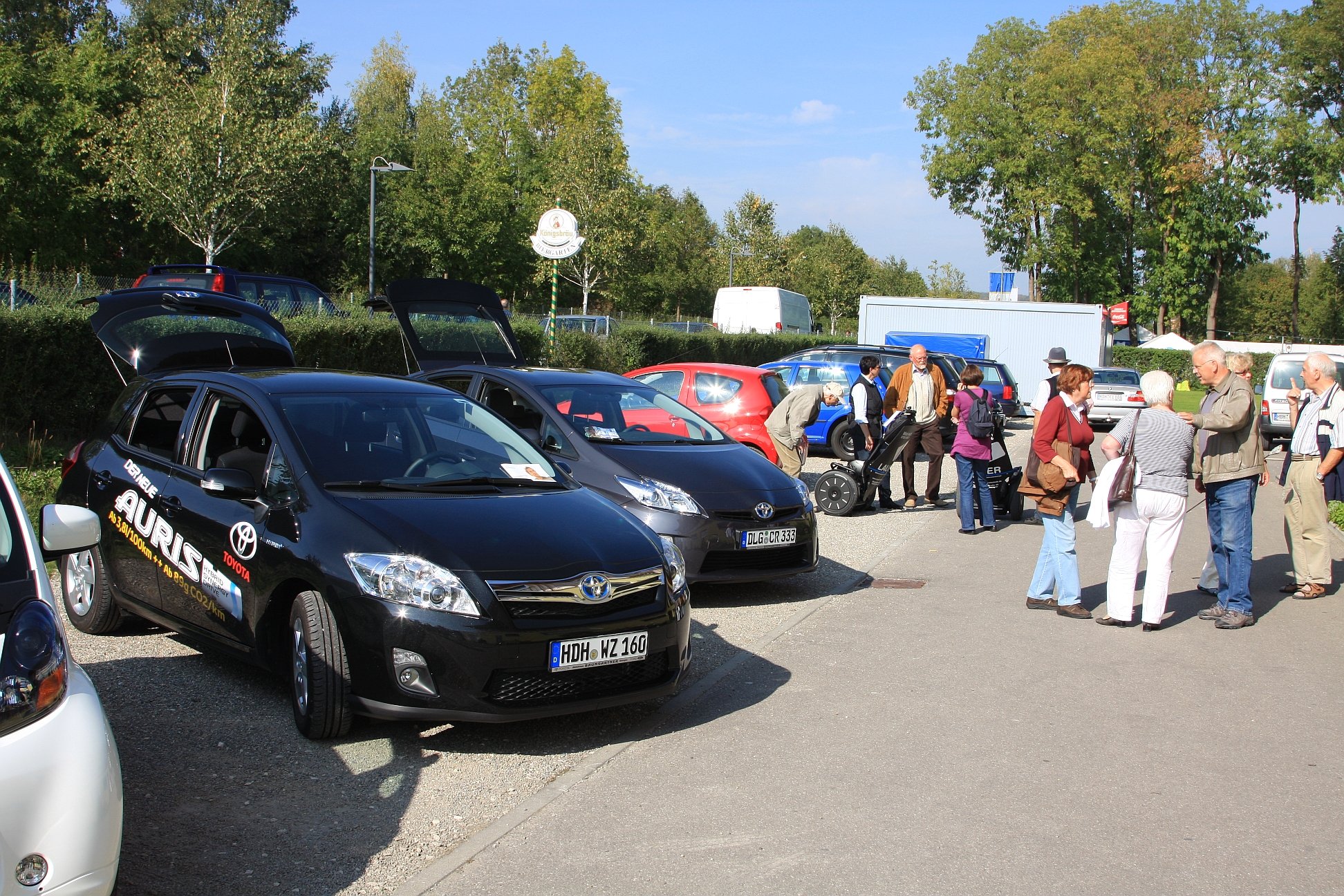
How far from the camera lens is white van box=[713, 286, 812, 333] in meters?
39.3

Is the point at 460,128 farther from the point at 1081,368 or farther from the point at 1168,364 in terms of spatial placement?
the point at 1081,368

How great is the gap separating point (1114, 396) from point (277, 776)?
25.3 m

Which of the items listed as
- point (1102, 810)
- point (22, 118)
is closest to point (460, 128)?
point (22, 118)

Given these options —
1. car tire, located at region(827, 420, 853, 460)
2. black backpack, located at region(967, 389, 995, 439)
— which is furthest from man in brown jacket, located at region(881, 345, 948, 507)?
car tire, located at region(827, 420, 853, 460)

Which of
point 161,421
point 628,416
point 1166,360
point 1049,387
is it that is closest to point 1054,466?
point 628,416

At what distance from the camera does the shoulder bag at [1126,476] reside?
7578 mm

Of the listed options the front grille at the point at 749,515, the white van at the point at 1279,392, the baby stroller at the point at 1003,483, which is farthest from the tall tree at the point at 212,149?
the front grille at the point at 749,515

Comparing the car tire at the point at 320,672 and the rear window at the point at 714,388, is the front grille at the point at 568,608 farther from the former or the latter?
the rear window at the point at 714,388

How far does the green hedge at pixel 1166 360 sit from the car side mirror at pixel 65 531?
180 ft

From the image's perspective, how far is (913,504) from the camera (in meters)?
14.1

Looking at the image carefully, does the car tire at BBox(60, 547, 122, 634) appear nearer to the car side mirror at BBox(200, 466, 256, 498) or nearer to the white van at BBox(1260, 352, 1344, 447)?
the car side mirror at BBox(200, 466, 256, 498)

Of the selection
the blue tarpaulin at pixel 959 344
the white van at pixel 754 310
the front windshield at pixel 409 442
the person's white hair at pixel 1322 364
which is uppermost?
the white van at pixel 754 310

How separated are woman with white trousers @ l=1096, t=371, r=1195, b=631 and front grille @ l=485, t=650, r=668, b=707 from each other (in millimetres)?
3759

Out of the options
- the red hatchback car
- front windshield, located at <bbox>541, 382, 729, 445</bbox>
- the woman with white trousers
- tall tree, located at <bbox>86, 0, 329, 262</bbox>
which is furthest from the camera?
tall tree, located at <bbox>86, 0, 329, 262</bbox>
